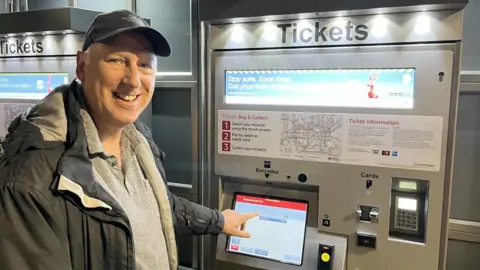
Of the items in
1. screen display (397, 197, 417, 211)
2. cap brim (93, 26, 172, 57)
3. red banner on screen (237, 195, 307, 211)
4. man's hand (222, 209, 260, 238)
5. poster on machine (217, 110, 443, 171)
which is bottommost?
man's hand (222, 209, 260, 238)

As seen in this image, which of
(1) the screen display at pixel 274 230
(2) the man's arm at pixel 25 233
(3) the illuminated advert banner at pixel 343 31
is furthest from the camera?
(1) the screen display at pixel 274 230

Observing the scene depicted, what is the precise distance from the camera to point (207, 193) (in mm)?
2184

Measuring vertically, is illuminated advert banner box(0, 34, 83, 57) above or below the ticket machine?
above

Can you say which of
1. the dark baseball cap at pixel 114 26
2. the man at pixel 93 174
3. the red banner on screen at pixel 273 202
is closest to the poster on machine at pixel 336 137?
the red banner on screen at pixel 273 202

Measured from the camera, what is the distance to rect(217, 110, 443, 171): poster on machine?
1722 mm

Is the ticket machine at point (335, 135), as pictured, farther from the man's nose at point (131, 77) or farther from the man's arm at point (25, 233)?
the man's arm at point (25, 233)

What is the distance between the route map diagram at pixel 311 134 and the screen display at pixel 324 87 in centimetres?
7

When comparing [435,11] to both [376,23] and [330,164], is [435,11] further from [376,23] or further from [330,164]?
[330,164]

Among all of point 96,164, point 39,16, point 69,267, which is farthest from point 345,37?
point 39,16

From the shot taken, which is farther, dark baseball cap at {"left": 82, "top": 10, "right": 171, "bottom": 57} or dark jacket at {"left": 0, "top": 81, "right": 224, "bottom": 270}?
dark baseball cap at {"left": 82, "top": 10, "right": 171, "bottom": 57}

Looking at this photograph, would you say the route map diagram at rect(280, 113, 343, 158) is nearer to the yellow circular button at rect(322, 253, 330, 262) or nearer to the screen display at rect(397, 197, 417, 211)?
the screen display at rect(397, 197, 417, 211)

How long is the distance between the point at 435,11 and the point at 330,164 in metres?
0.75

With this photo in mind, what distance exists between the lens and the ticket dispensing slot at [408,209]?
1.82 meters

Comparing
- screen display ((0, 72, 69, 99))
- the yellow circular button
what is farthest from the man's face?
screen display ((0, 72, 69, 99))
